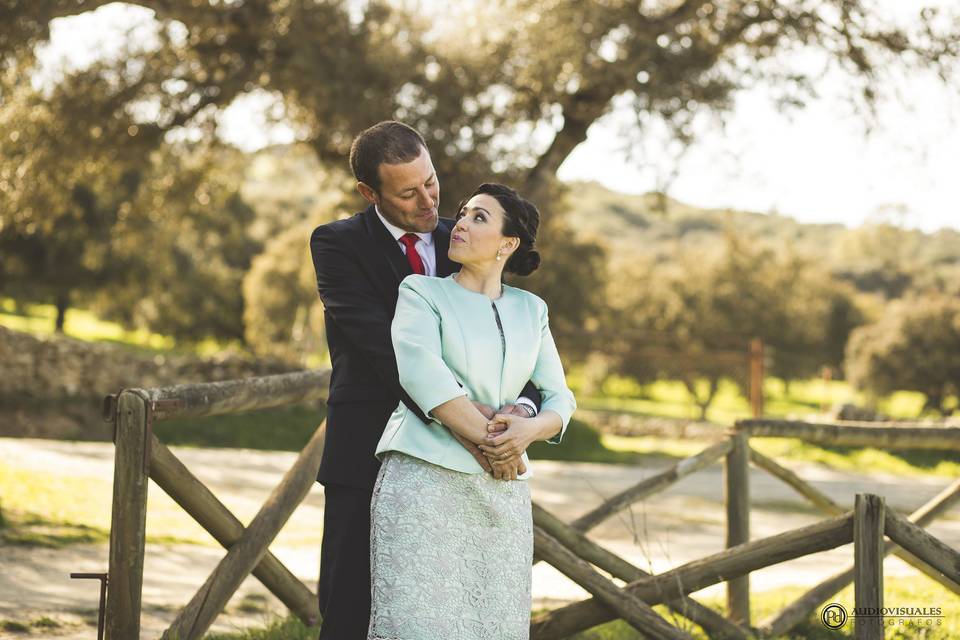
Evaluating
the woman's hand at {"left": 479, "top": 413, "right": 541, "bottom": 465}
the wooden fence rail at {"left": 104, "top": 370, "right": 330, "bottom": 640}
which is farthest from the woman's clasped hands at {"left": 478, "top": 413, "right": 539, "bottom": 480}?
the wooden fence rail at {"left": 104, "top": 370, "right": 330, "bottom": 640}

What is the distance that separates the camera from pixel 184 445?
1373cm

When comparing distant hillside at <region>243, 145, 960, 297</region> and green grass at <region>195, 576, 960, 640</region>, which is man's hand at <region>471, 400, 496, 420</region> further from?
distant hillside at <region>243, 145, 960, 297</region>

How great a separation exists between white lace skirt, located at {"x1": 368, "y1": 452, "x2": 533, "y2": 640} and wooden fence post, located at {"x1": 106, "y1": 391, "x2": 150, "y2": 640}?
104cm

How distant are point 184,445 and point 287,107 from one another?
474cm

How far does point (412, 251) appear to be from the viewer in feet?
10.7

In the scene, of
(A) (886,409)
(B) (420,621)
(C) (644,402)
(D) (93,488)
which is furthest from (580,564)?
(C) (644,402)

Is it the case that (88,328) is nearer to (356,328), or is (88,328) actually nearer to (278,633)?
(278,633)

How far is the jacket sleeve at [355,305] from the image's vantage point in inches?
118

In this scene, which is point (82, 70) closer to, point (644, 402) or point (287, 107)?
point (287, 107)

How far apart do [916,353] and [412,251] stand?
27.2 metres

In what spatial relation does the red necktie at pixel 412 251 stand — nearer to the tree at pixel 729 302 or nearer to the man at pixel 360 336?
the man at pixel 360 336

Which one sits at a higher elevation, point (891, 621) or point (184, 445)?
point (184, 445)

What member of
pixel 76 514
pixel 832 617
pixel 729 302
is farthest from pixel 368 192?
pixel 729 302

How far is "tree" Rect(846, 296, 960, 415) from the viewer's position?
26.2m
